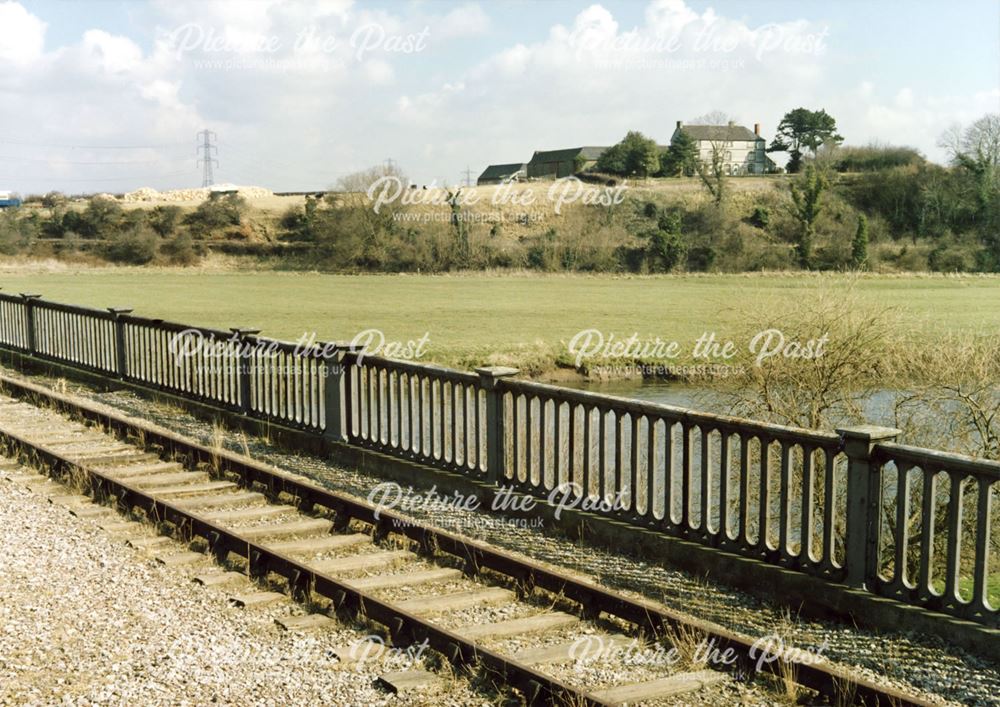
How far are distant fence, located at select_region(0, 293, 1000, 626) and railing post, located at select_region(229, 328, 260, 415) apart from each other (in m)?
0.02

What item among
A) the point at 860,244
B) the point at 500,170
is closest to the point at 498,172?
the point at 500,170

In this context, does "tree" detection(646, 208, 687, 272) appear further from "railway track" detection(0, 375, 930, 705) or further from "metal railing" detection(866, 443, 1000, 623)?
"metal railing" detection(866, 443, 1000, 623)

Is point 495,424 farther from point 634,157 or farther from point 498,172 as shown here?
point 498,172

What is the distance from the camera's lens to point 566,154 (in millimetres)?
143125

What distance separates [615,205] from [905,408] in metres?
84.1

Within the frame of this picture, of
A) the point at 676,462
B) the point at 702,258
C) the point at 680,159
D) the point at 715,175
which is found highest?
the point at 680,159

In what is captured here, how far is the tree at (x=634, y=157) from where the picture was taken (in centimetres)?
11756

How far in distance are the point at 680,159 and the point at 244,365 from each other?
353ft

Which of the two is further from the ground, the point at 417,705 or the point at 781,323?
the point at 781,323

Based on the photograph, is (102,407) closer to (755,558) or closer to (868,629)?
(755,558)

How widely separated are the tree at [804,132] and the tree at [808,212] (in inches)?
1362

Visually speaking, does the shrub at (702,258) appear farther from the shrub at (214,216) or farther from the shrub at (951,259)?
the shrub at (214,216)

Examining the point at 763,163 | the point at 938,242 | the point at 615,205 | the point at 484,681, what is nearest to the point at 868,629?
the point at 484,681

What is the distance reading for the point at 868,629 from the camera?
264 inches
